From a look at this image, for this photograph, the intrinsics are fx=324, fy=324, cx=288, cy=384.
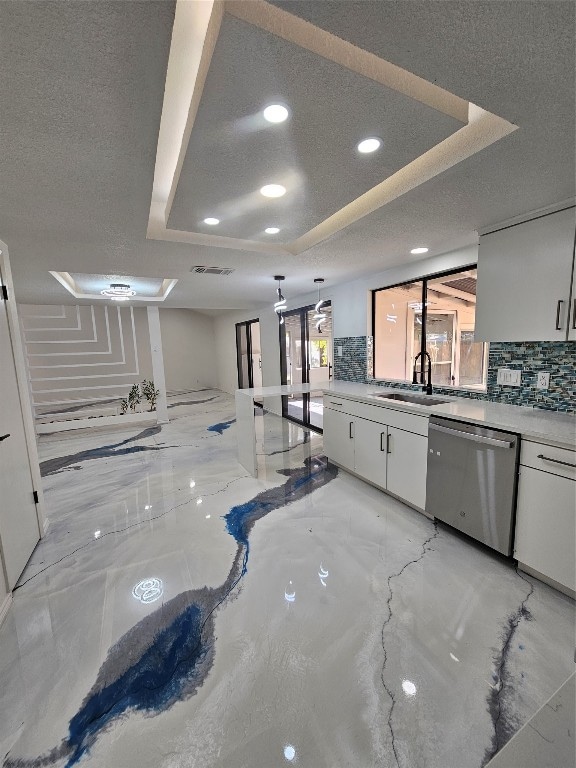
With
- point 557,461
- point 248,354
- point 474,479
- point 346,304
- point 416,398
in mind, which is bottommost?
point 474,479

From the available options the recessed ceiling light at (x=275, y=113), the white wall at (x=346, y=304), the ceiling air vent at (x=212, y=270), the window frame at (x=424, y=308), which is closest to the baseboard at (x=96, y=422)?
the white wall at (x=346, y=304)

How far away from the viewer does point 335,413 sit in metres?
3.65

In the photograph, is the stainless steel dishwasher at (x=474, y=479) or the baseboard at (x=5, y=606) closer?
the baseboard at (x=5, y=606)

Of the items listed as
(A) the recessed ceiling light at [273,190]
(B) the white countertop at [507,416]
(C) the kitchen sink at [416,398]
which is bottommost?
(C) the kitchen sink at [416,398]

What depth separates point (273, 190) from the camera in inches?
71.0

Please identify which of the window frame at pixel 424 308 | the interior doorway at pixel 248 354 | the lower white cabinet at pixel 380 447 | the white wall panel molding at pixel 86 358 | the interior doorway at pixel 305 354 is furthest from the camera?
the interior doorway at pixel 248 354

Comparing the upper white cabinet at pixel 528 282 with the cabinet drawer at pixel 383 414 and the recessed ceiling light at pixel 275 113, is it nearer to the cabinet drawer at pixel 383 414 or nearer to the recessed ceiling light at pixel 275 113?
the cabinet drawer at pixel 383 414

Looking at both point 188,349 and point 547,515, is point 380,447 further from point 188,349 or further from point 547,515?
point 188,349

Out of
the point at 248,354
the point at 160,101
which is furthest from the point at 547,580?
the point at 248,354

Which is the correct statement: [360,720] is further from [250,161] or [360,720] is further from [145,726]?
[250,161]

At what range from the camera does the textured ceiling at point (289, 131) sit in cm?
98

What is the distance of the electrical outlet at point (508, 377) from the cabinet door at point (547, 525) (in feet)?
2.88

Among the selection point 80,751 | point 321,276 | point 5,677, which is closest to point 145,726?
point 80,751

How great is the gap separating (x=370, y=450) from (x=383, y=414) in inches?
16.1
